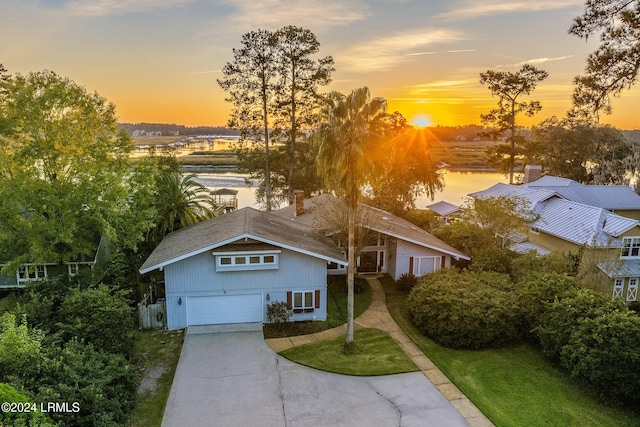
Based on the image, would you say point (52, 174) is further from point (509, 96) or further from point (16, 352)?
point (509, 96)

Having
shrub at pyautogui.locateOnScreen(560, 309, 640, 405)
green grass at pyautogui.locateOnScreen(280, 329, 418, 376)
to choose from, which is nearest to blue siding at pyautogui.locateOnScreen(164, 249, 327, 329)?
green grass at pyautogui.locateOnScreen(280, 329, 418, 376)

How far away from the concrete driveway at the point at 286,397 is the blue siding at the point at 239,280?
2806mm

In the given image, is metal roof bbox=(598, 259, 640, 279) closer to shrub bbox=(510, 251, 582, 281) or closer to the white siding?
shrub bbox=(510, 251, 582, 281)

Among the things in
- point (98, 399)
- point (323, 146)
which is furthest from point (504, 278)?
point (98, 399)

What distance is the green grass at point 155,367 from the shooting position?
11.8 m

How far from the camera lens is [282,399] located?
1258 cm

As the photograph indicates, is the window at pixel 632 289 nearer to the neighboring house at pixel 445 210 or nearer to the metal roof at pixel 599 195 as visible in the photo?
the metal roof at pixel 599 195

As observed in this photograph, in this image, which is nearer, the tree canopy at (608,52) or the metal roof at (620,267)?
the tree canopy at (608,52)

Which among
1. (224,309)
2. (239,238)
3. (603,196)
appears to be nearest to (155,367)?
(224,309)

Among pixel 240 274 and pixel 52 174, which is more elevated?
pixel 52 174

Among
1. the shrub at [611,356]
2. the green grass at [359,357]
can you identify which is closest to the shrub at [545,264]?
the shrub at [611,356]

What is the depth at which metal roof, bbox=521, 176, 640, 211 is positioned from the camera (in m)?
29.2

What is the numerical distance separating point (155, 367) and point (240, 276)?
481 centimetres

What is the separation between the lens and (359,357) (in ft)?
49.6
